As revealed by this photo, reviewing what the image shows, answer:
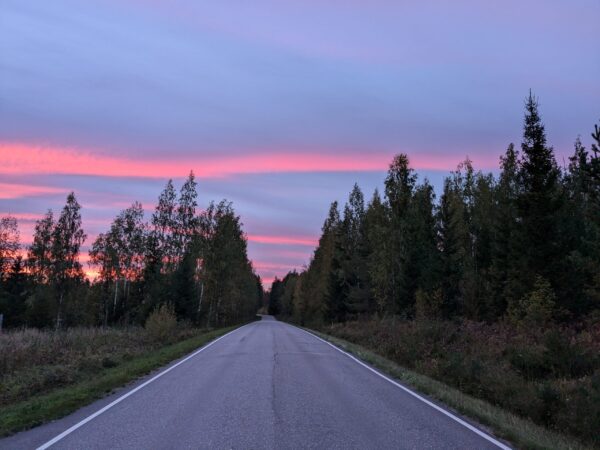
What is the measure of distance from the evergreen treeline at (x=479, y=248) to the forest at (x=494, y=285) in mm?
105

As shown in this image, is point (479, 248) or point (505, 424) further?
point (479, 248)

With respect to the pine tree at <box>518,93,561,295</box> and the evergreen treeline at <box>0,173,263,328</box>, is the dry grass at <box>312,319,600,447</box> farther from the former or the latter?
the evergreen treeline at <box>0,173,263,328</box>

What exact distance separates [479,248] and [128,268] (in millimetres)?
42149

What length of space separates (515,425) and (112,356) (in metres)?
14.8

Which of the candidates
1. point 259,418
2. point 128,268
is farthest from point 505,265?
point 128,268

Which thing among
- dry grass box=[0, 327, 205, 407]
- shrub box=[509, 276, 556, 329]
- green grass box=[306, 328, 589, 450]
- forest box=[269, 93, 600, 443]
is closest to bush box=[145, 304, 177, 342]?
dry grass box=[0, 327, 205, 407]

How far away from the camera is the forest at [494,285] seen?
1361cm

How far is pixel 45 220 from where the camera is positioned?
6125 cm

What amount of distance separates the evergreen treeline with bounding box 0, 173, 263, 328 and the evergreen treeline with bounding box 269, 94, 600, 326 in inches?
538

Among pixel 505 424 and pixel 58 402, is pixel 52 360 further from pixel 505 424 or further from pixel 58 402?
pixel 505 424

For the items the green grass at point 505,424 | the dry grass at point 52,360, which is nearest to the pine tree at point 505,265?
the green grass at point 505,424

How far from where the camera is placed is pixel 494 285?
37.8 metres

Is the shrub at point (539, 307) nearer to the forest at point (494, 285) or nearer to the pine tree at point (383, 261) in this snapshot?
the forest at point (494, 285)

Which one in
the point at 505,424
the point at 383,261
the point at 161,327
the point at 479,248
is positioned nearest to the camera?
the point at 505,424
